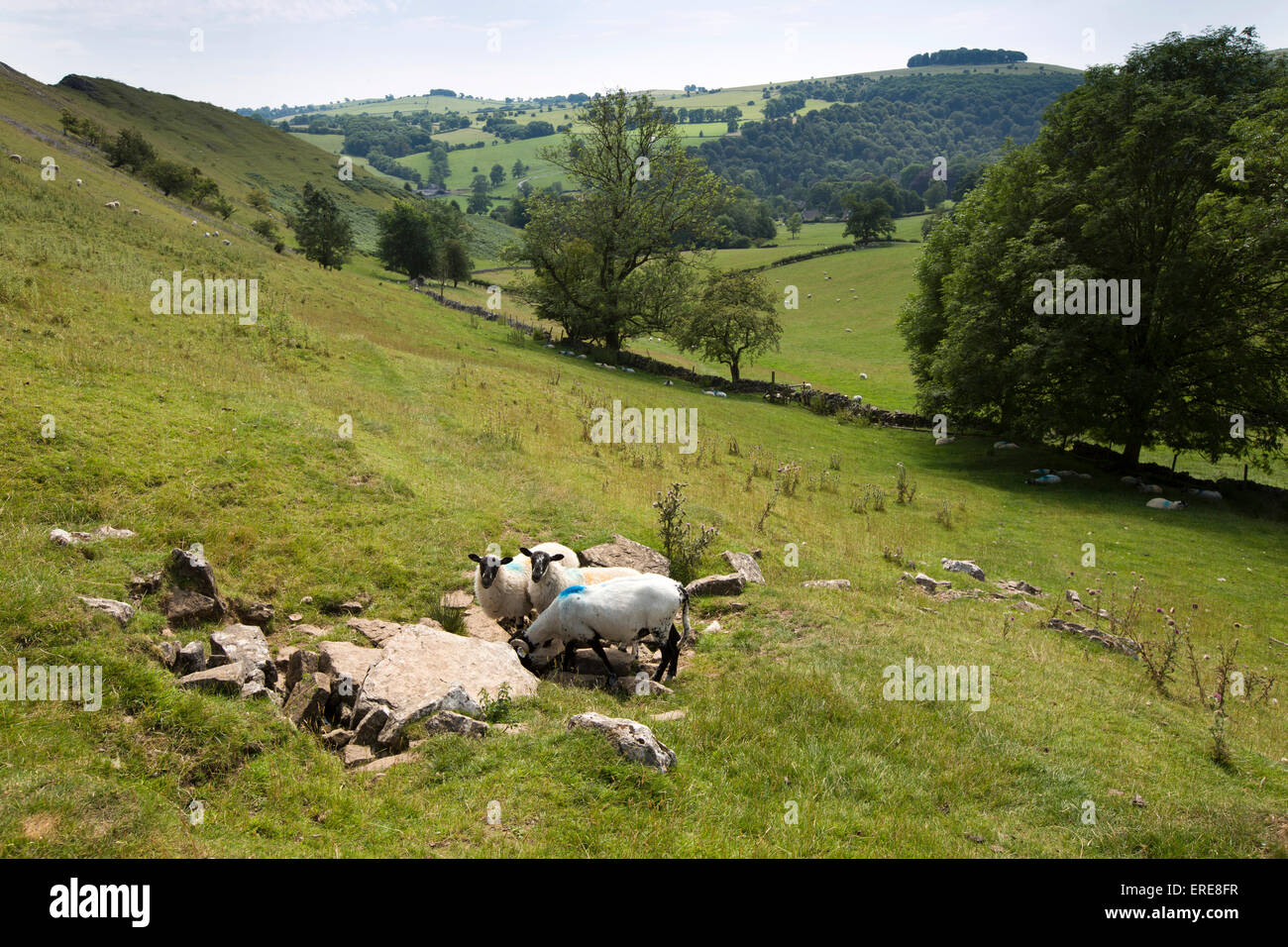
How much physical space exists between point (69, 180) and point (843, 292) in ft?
268

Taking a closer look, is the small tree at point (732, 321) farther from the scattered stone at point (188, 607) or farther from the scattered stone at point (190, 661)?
the scattered stone at point (190, 661)

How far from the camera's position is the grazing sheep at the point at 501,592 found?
38.8 feet

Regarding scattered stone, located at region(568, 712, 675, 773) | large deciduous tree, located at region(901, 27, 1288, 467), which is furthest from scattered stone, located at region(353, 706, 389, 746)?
large deciduous tree, located at region(901, 27, 1288, 467)

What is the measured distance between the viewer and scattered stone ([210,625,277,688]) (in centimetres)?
865

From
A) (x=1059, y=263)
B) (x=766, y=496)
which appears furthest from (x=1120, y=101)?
(x=766, y=496)

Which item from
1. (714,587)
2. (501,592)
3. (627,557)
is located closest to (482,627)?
(501,592)

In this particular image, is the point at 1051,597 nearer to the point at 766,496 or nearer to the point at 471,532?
the point at 766,496

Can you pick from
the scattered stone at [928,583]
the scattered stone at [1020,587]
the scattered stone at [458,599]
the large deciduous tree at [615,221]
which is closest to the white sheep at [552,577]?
the scattered stone at [458,599]

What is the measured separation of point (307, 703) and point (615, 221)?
50695 mm

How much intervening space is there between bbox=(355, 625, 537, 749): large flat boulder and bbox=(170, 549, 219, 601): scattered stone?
3055 millimetres

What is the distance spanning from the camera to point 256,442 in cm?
1509

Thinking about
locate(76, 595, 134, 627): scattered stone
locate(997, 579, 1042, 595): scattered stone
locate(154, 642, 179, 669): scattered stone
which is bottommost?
locate(997, 579, 1042, 595): scattered stone

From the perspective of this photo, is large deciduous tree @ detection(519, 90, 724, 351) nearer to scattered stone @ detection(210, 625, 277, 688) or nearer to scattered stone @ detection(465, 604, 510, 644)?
scattered stone @ detection(465, 604, 510, 644)

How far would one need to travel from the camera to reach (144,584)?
384 inches
